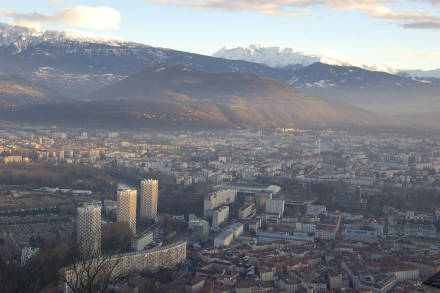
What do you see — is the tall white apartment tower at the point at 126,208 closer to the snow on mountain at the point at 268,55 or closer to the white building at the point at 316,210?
the white building at the point at 316,210

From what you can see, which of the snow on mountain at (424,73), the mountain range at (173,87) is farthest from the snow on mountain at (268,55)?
the snow on mountain at (424,73)

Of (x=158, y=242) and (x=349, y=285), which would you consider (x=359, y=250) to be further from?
(x=158, y=242)

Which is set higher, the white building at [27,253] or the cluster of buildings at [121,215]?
the cluster of buildings at [121,215]

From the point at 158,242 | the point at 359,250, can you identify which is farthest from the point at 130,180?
the point at 359,250

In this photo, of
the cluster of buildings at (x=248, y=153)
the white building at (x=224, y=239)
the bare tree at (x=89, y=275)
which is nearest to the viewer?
the bare tree at (x=89, y=275)

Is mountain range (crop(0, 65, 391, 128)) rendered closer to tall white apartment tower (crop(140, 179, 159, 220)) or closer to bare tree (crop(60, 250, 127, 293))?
tall white apartment tower (crop(140, 179, 159, 220))

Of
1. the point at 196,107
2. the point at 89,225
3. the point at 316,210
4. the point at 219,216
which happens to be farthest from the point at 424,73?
the point at 89,225

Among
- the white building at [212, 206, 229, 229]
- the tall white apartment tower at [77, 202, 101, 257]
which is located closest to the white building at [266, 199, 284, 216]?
the white building at [212, 206, 229, 229]
